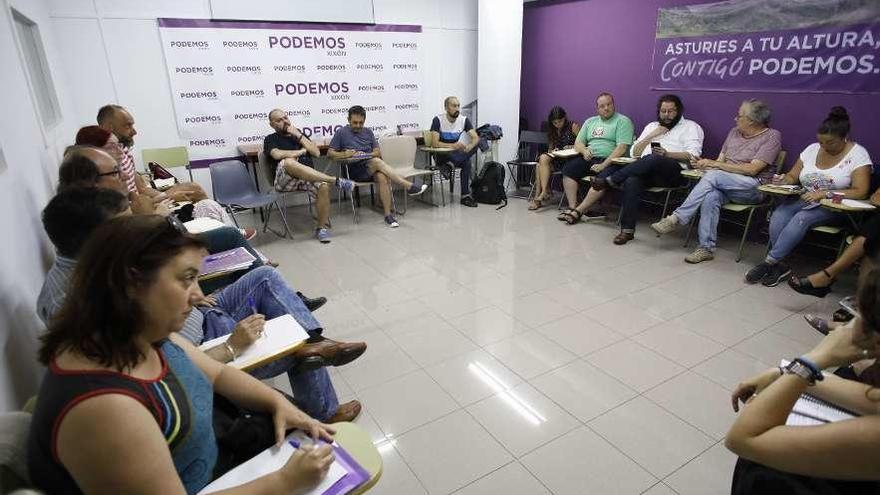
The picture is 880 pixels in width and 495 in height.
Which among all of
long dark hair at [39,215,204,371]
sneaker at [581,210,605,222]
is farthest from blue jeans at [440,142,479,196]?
long dark hair at [39,215,204,371]

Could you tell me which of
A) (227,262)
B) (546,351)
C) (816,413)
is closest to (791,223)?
(546,351)

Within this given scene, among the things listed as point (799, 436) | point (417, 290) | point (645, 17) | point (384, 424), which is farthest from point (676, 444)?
point (645, 17)

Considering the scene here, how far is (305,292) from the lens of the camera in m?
3.58

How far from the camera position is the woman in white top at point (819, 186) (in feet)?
11.4

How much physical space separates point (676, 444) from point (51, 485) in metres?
2.12

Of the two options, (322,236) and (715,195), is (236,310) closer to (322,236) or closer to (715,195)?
(322,236)

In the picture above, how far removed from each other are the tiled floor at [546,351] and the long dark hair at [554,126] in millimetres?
1696

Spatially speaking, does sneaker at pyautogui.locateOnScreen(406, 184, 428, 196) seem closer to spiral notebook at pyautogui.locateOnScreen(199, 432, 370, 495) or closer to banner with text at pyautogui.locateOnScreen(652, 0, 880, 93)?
banner with text at pyautogui.locateOnScreen(652, 0, 880, 93)

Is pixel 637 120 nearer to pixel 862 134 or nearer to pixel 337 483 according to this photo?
pixel 862 134

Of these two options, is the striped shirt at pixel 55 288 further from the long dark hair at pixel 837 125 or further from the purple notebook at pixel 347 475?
the long dark hair at pixel 837 125

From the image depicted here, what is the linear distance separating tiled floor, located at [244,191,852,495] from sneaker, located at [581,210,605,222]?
605mm

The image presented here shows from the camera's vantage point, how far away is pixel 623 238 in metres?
4.55

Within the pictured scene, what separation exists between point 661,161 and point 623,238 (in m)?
0.81

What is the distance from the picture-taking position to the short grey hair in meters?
4.05
